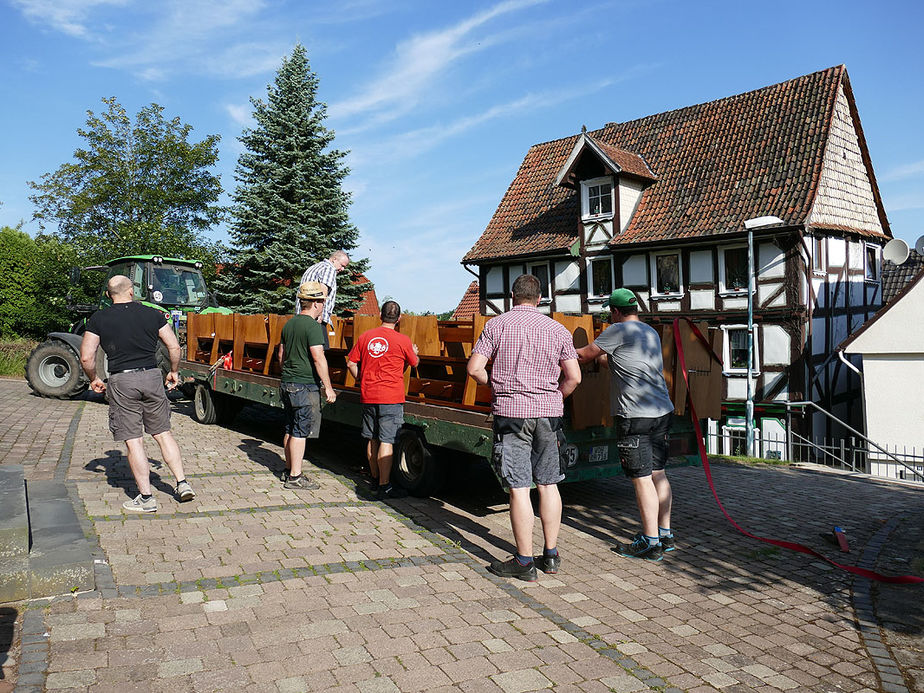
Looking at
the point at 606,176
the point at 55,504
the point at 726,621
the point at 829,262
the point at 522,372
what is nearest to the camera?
the point at 726,621

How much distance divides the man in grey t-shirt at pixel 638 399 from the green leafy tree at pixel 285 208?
20879 millimetres

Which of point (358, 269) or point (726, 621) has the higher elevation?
point (358, 269)

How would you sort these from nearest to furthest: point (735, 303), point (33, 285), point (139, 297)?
point (139, 297), point (735, 303), point (33, 285)

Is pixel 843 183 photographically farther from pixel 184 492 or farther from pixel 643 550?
pixel 184 492

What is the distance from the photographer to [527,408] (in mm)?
4773

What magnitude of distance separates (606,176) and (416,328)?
1821 cm

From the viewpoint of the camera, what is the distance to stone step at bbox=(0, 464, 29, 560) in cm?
426

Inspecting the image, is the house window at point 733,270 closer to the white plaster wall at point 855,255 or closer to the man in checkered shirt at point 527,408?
the white plaster wall at point 855,255

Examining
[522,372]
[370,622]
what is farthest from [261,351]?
[370,622]

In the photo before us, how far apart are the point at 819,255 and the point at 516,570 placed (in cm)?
1921

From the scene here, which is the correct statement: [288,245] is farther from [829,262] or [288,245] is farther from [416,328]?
[416,328]

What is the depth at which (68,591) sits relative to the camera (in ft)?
13.4

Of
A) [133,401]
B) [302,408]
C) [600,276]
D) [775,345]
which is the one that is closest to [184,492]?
[133,401]

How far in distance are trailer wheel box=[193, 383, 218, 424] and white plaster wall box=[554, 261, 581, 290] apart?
16.2 m
